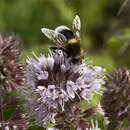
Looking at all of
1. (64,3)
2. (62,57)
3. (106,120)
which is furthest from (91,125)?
(64,3)

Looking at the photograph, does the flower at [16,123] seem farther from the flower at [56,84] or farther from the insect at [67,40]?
the insect at [67,40]

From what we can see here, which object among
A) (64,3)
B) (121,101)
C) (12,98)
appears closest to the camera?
(12,98)

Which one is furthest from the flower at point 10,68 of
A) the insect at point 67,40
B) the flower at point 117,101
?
the flower at point 117,101

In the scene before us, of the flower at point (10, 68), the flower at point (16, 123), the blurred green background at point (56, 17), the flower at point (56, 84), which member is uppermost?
the blurred green background at point (56, 17)

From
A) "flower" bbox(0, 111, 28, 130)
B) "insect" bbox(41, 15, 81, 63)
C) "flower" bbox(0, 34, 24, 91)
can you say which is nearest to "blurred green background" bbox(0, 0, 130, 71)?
"flower" bbox(0, 34, 24, 91)

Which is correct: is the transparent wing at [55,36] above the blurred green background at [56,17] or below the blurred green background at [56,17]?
below

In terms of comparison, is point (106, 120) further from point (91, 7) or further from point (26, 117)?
point (91, 7)

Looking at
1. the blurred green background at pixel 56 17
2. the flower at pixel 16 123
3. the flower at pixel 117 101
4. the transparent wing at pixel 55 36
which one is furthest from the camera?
the blurred green background at pixel 56 17
